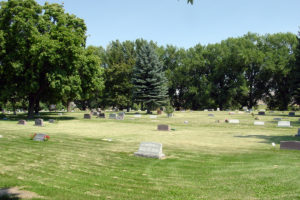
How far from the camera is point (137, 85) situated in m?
55.9

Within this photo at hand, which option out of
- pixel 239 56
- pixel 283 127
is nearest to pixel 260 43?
pixel 239 56

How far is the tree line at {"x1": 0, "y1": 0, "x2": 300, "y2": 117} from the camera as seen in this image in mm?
36438

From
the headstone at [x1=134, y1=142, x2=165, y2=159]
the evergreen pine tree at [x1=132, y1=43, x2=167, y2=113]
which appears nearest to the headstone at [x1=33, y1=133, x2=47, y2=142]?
the headstone at [x1=134, y1=142, x2=165, y2=159]

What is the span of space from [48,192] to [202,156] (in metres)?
7.72

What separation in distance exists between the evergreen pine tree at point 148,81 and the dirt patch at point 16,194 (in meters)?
46.8

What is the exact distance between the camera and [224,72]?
77875mm

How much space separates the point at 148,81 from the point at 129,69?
17.9 meters

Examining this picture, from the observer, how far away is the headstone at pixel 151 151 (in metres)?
13.2

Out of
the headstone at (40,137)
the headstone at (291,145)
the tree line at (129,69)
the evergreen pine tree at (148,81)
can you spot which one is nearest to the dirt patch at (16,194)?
the headstone at (40,137)

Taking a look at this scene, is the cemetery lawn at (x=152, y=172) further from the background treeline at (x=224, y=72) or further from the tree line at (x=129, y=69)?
the background treeline at (x=224, y=72)

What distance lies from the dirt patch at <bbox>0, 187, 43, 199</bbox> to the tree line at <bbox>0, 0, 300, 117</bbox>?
93.7 ft

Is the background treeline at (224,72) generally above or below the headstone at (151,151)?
above

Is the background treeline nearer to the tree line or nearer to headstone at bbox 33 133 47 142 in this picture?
the tree line

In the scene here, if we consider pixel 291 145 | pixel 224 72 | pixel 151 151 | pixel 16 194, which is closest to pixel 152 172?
pixel 151 151
